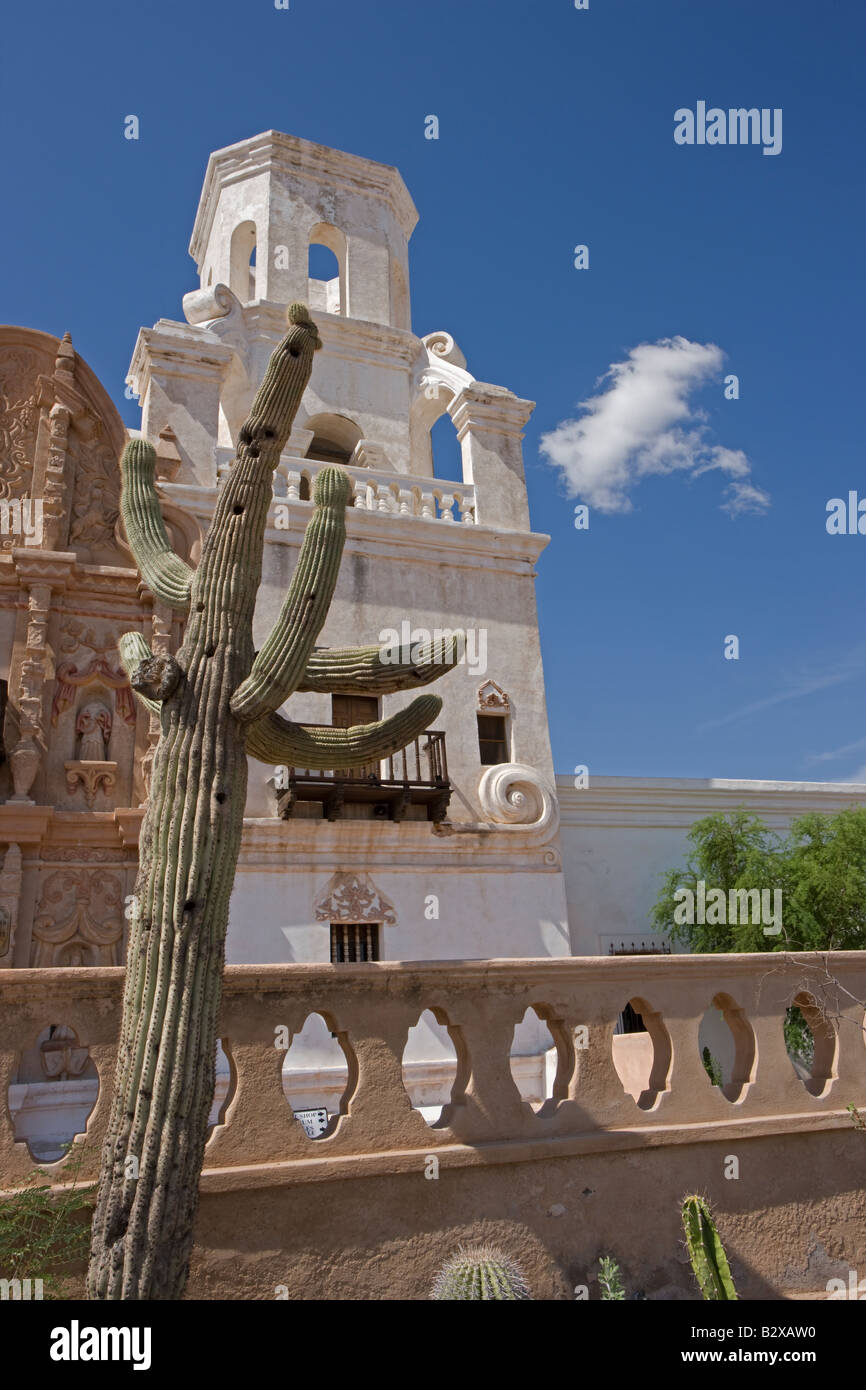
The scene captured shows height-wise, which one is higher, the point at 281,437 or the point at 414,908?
the point at 281,437

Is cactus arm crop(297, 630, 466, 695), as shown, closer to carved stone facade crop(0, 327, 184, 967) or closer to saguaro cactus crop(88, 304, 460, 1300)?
saguaro cactus crop(88, 304, 460, 1300)

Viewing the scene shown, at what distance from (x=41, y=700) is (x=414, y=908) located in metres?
5.19

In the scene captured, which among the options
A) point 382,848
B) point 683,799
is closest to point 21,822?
point 382,848

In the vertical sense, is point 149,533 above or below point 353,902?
above

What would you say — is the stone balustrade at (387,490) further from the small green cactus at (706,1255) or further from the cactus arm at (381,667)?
the small green cactus at (706,1255)

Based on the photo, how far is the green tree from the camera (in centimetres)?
1243

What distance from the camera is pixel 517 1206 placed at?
468cm

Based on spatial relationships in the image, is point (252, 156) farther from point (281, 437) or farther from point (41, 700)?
point (281, 437)

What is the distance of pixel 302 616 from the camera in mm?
4844

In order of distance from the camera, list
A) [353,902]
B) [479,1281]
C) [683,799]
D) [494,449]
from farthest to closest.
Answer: [494,449], [683,799], [353,902], [479,1281]

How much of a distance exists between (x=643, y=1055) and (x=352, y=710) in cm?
646

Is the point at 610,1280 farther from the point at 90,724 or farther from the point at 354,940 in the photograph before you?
the point at 90,724
